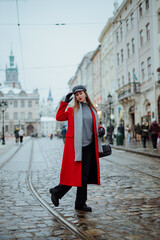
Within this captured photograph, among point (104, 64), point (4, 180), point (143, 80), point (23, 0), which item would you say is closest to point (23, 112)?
point (104, 64)

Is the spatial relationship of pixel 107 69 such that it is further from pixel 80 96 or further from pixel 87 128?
pixel 87 128

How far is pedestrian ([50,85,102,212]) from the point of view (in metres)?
4.43

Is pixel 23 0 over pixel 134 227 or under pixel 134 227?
over

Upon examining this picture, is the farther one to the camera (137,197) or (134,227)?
(137,197)

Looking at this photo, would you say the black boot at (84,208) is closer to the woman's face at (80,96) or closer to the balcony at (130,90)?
the woman's face at (80,96)

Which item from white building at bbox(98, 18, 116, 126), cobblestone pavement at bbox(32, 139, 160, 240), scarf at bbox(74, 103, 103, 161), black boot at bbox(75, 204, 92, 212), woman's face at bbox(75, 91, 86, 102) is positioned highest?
white building at bbox(98, 18, 116, 126)

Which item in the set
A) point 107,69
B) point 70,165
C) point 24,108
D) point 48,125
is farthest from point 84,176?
point 48,125

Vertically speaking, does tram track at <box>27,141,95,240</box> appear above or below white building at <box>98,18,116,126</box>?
below

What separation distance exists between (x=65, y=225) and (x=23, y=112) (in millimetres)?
106074

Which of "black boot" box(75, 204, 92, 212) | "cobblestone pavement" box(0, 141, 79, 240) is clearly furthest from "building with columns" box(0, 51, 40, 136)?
"black boot" box(75, 204, 92, 212)

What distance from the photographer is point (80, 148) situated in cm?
439

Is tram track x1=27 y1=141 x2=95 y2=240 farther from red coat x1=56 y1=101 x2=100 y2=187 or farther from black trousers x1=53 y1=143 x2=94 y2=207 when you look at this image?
red coat x1=56 y1=101 x2=100 y2=187

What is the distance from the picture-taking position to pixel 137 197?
5.66 meters

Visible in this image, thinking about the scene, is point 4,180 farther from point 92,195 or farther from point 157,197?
point 157,197
